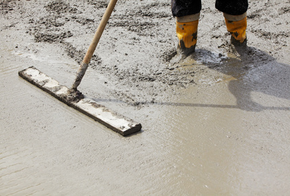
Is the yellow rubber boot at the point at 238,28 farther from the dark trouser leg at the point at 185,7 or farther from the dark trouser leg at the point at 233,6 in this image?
the dark trouser leg at the point at 185,7

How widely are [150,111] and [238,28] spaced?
1.46 metres

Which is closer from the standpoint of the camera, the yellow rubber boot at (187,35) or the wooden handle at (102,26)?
the wooden handle at (102,26)

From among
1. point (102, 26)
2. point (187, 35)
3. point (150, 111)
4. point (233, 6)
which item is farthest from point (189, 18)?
point (150, 111)

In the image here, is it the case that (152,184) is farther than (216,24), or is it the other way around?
(216,24)

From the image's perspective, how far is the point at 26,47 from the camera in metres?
3.42

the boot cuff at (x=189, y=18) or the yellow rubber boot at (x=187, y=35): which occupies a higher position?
the boot cuff at (x=189, y=18)

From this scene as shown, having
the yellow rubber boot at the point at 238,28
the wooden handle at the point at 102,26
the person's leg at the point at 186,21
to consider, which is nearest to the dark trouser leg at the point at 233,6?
the yellow rubber boot at the point at 238,28

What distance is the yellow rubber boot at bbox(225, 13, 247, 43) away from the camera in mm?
3146

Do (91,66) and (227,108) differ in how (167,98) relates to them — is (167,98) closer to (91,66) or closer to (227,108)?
(227,108)

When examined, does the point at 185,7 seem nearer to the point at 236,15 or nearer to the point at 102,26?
the point at 236,15

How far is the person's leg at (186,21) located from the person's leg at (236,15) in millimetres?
255

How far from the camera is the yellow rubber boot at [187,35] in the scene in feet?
10.2

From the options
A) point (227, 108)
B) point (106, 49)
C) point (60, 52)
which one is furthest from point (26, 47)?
point (227, 108)

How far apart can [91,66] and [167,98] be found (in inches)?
36.2
